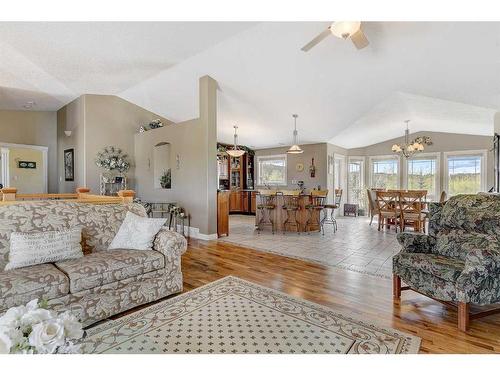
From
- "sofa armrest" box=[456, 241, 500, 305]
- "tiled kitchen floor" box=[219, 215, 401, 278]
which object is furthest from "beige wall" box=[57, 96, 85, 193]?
"sofa armrest" box=[456, 241, 500, 305]

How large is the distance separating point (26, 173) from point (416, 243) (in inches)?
347

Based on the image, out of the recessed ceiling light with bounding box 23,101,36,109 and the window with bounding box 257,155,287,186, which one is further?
the window with bounding box 257,155,287,186

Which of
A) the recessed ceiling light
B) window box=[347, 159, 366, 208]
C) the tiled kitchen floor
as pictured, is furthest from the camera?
window box=[347, 159, 366, 208]

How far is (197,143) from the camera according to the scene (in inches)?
216

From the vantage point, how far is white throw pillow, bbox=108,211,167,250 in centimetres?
268

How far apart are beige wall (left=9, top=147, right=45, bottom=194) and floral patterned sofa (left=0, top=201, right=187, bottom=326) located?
593 cm

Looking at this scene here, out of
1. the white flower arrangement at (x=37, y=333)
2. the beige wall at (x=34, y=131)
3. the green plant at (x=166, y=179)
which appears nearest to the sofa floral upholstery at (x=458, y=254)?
the white flower arrangement at (x=37, y=333)

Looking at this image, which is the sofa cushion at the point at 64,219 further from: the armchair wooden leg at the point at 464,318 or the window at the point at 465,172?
the window at the point at 465,172

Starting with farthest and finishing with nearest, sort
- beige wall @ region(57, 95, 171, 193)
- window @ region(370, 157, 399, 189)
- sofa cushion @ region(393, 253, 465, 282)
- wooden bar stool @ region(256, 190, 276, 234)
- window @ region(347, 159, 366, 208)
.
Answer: window @ region(347, 159, 366, 208), window @ region(370, 157, 399, 189), beige wall @ region(57, 95, 171, 193), wooden bar stool @ region(256, 190, 276, 234), sofa cushion @ region(393, 253, 465, 282)

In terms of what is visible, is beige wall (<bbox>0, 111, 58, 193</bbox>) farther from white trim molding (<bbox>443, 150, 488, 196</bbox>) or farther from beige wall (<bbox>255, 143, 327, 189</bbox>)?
white trim molding (<bbox>443, 150, 488, 196</bbox>)

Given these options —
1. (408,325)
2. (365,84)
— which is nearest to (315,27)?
(365,84)

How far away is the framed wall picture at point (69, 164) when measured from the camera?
279 inches

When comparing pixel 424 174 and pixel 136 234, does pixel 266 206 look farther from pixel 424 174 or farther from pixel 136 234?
pixel 424 174
